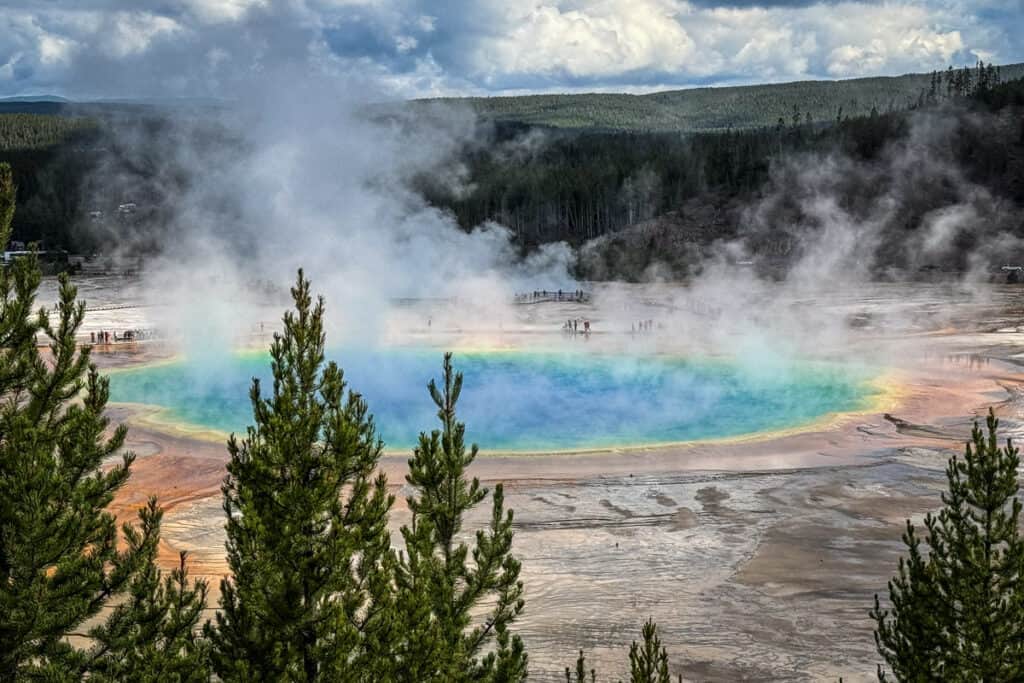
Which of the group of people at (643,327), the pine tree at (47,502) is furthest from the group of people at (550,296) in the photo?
the pine tree at (47,502)

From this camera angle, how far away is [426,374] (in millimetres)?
31531

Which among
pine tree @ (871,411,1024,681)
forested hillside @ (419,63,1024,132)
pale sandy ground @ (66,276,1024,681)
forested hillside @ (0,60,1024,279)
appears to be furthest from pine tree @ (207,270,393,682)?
forested hillside @ (419,63,1024,132)

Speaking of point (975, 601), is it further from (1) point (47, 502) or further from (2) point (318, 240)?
(2) point (318, 240)

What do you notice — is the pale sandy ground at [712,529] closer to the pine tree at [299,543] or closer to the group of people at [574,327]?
the pine tree at [299,543]

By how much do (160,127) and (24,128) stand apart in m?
35.9

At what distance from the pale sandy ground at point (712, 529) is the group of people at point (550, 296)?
27664 mm

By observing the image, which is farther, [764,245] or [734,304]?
[764,245]

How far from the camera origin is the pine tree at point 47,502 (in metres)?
5.79

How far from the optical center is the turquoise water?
23.9 metres

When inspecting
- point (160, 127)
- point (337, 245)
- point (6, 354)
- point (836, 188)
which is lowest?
point (6, 354)

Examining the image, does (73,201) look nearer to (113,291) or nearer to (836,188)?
(113,291)

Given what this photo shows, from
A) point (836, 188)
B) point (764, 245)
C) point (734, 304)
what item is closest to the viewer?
point (734, 304)

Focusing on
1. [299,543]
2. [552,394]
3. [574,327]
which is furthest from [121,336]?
[299,543]

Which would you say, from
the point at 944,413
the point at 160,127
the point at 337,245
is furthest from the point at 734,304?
the point at 160,127
